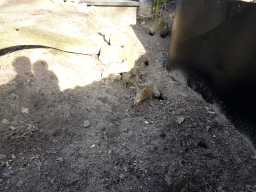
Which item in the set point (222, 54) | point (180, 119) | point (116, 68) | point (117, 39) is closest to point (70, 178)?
point (180, 119)

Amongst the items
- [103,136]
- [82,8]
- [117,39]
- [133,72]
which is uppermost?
[82,8]

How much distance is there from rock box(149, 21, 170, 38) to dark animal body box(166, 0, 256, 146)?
172cm

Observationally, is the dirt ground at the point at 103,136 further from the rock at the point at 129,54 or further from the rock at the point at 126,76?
the rock at the point at 129,54

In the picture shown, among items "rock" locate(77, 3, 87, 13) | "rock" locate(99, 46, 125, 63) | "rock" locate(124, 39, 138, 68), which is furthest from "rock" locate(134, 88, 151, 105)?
"rock" locate(77, 3, 87, 13)

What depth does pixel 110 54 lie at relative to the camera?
423 cm

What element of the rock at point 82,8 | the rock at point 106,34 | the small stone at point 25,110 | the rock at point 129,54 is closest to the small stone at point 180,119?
the rock at point 129,54

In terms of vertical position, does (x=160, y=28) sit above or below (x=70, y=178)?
above

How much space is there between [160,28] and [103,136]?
12.6 feet

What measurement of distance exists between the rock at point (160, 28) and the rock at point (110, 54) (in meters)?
1.80

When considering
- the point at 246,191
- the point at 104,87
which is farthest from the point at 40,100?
the point at 246,191

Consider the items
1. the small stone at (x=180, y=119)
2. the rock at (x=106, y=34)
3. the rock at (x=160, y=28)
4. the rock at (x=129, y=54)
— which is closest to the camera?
the small stone at (x=180, y=119)

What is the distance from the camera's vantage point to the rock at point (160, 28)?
5.55 metres

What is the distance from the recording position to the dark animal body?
247 centimetres

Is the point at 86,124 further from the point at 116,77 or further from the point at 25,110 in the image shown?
the point at 116,77
